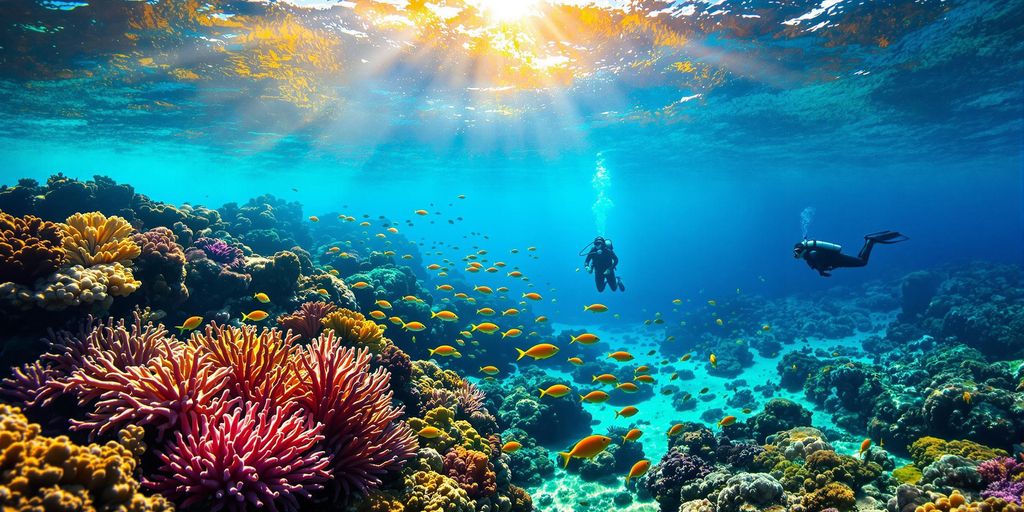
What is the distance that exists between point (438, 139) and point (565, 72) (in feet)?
49.1

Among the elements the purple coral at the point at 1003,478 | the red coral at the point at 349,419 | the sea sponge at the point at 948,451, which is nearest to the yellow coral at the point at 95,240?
the red coral at the point at 349,419

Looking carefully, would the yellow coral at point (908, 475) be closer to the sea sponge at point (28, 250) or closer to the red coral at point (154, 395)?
the red coral at point (154, 395)

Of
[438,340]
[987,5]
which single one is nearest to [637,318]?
[438,340]

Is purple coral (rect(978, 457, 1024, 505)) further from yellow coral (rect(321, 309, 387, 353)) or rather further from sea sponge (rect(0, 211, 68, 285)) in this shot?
sea sponge (rect(0, 211, 68, 285))

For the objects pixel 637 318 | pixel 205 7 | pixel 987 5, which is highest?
pixel 637 318

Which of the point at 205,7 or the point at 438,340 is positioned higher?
the point at 205,7

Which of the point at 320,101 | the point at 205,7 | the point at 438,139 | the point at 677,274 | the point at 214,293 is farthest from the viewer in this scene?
the point at 677,274

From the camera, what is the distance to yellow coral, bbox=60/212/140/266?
20.6 ft

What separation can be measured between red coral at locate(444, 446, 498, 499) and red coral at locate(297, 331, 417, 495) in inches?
82.9

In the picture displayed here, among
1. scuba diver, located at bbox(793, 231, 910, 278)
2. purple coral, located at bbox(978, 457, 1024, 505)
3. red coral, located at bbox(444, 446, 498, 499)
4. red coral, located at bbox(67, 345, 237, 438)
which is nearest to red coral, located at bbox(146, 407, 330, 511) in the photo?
red coral, located at bbox(67, 345, 237, 438)

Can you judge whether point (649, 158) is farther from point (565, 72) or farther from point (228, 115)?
point (228, 115)

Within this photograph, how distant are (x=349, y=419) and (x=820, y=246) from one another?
799 cm

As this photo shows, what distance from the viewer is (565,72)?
19281 millimetres

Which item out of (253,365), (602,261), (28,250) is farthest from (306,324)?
(602,261)
